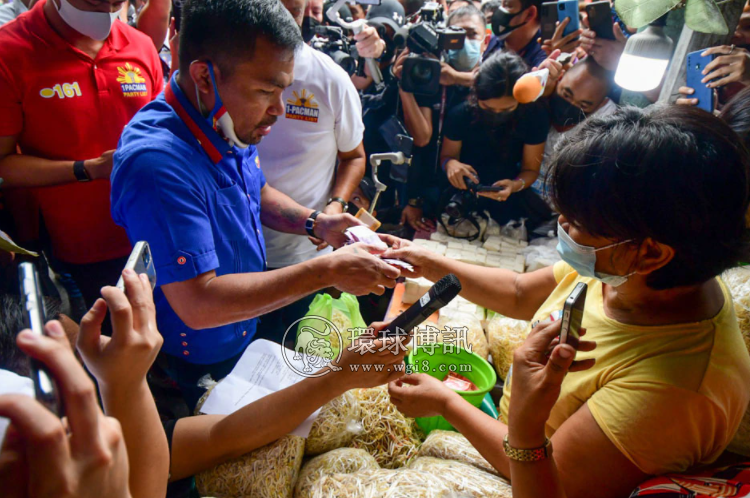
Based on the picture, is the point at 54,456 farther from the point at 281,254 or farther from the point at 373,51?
the point at 373,51

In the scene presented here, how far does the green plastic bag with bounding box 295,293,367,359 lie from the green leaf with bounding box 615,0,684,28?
1640 mm

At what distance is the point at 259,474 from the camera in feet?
3.99

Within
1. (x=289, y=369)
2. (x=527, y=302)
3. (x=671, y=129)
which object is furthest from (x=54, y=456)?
(x=527, y=302)

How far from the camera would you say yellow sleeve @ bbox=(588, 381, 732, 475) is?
3.28 ft

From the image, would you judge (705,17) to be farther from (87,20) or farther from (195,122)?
(87,20)

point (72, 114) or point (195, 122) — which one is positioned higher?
point (195, 122)

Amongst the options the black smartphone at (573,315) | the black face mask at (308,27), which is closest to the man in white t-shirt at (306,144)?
the black face mask at (308,27)

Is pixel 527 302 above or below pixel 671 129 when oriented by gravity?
below

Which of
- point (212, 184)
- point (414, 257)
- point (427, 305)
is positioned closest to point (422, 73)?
point (414, 257)

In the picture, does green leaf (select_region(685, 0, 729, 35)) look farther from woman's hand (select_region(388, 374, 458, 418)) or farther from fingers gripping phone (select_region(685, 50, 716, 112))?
woman's hand (select_region(388, 374, 458, 418))

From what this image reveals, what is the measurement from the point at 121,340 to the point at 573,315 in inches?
36.1

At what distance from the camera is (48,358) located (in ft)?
1.69

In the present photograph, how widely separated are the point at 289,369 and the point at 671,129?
1.27 m

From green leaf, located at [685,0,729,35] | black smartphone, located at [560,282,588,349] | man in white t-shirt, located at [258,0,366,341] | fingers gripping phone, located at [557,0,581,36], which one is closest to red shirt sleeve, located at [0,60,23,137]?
man in white t-shirt, located at [258,0,366,341]
